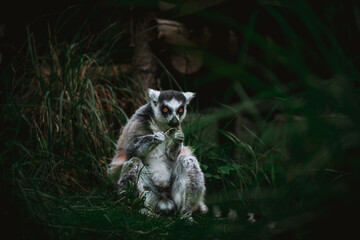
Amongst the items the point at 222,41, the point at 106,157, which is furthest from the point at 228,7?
the point at 106,157

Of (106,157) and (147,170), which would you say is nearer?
(147,170)

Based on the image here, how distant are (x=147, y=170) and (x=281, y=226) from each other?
234cm

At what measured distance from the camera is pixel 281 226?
1304 mm

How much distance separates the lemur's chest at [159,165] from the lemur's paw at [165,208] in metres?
0.19

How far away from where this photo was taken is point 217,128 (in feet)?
15.1

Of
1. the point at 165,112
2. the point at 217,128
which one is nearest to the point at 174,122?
the point at 165,112

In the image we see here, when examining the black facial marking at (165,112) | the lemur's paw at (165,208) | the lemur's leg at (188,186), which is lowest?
the lemur's paw at (165,208)

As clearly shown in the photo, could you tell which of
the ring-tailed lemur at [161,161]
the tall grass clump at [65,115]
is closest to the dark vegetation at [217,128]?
the tall grass clump at [65,115]

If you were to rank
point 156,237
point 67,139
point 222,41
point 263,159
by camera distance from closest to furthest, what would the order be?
point 156,237 → point 67,139 → point 263,159 → point 222,41

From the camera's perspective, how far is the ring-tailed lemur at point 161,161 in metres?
3.36

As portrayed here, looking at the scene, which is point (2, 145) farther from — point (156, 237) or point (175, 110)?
point (156, 237)

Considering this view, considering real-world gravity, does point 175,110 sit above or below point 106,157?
above

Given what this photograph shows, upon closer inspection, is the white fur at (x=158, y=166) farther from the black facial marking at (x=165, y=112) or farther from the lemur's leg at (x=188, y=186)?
the black facial marking at (x=165, y=112)

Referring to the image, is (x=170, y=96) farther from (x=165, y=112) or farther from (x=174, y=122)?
(x=174, y=122)
